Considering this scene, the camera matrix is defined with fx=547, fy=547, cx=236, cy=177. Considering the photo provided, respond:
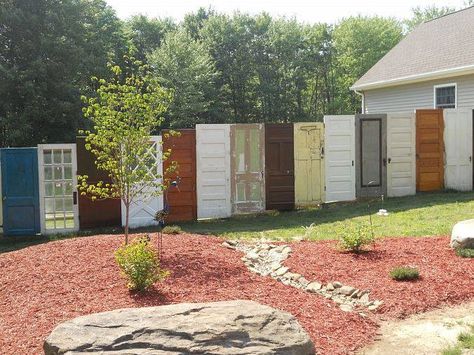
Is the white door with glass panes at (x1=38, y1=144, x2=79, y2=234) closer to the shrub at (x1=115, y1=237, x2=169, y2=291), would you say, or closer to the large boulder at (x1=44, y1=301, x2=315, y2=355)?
the shrub at (x1=115, y1=237, x2=169, y2=291)

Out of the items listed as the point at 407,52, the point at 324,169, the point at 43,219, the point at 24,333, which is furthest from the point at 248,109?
the point at 24,333

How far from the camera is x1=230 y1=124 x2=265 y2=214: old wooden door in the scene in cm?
1342

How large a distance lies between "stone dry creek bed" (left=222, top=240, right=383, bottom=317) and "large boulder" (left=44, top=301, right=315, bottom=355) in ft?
6.78

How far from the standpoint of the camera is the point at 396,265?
7559mm

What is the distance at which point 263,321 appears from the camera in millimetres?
4363

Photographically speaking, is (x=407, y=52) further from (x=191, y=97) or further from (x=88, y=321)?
(x=88, y=321)

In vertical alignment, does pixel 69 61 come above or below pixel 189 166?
above

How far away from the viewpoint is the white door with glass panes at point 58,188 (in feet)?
40.3

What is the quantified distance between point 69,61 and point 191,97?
8.77m

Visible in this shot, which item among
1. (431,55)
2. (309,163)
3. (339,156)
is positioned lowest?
(309,163)

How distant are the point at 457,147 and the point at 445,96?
5.42 metres

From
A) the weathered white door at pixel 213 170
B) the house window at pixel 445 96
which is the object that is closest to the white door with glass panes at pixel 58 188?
the weathered white door at pixel 213 170

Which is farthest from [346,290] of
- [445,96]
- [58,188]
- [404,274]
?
[445,96]

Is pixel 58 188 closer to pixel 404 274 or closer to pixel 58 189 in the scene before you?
pixel 58 189
